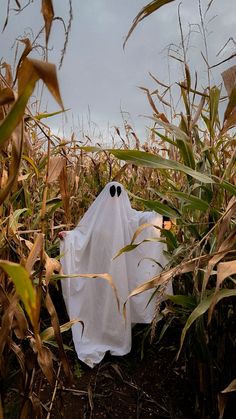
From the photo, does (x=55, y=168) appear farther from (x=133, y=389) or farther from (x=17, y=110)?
(x=133, y=389)

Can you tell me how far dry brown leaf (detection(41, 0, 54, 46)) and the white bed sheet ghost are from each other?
142cm

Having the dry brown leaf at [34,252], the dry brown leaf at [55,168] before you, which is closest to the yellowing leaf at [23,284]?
the dry brown leaf at [34,252]

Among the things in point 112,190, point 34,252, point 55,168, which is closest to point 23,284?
point 34,252

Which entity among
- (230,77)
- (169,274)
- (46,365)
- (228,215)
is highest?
(230,77)

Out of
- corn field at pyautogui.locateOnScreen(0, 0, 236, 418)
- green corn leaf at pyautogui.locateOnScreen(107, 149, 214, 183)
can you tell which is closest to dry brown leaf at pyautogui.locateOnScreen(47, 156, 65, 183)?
corn field at pyautogui.locateOnScreen(0, 0, 236, 418)

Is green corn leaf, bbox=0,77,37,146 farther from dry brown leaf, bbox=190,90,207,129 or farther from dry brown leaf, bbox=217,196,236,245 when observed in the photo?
dry brown leaf, bbox=190,90,207,129

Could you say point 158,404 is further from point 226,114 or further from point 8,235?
point 226,114

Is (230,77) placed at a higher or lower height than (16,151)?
higher

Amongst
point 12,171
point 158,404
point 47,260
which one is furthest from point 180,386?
point 12,171

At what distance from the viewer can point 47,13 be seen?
0.63 metres

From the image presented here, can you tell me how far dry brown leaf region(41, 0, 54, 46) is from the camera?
63 centimetres

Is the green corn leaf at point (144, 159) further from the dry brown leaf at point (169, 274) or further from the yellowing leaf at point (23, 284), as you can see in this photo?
the yellowing leaf at point (23, 284)

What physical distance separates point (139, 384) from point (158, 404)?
0.21 m

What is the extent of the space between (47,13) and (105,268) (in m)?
1.57
